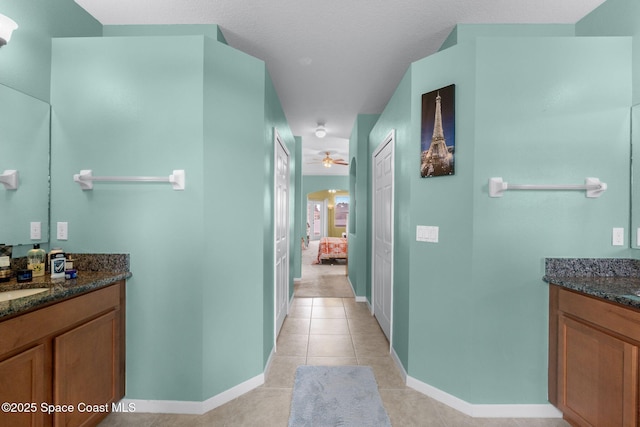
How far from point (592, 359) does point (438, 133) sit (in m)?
1.66

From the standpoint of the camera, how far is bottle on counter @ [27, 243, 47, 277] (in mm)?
1688

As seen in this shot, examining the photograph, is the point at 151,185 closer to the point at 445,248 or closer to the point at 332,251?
the point at 445,248

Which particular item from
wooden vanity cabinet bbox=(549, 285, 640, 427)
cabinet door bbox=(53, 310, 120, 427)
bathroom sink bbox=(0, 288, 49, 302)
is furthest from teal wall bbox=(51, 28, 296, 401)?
wooden vanity cabinet bbox=(549, 285, 640, 427)

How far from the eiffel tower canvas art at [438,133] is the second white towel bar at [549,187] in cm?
28

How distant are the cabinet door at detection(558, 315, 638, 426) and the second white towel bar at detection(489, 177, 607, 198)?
86cm

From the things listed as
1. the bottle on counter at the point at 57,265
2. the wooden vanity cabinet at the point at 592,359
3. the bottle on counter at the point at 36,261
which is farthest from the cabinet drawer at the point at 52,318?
the wooden vanity cabinet at the point at 592,359

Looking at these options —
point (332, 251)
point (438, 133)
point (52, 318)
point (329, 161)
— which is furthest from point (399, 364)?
point (332, 251)

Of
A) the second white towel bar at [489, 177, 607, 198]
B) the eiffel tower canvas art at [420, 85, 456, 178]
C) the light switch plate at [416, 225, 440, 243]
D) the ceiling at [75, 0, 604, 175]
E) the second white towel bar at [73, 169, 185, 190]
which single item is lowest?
the light switch plate at [416, 225, 440, 243]

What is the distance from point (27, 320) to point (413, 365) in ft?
7.90

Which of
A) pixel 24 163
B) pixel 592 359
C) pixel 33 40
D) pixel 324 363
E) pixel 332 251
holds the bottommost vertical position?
pixel 324 363

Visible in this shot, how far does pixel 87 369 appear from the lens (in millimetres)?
1596

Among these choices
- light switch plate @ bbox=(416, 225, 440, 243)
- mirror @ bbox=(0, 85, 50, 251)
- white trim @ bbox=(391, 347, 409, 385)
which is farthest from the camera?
white trim @ bbox=(391, 347, 409, 385)

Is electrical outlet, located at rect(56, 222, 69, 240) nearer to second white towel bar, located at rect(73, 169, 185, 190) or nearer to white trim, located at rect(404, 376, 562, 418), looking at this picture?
second white towel bar, located at rect(73, 169, 185, 190)

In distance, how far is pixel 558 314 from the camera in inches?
70.8
